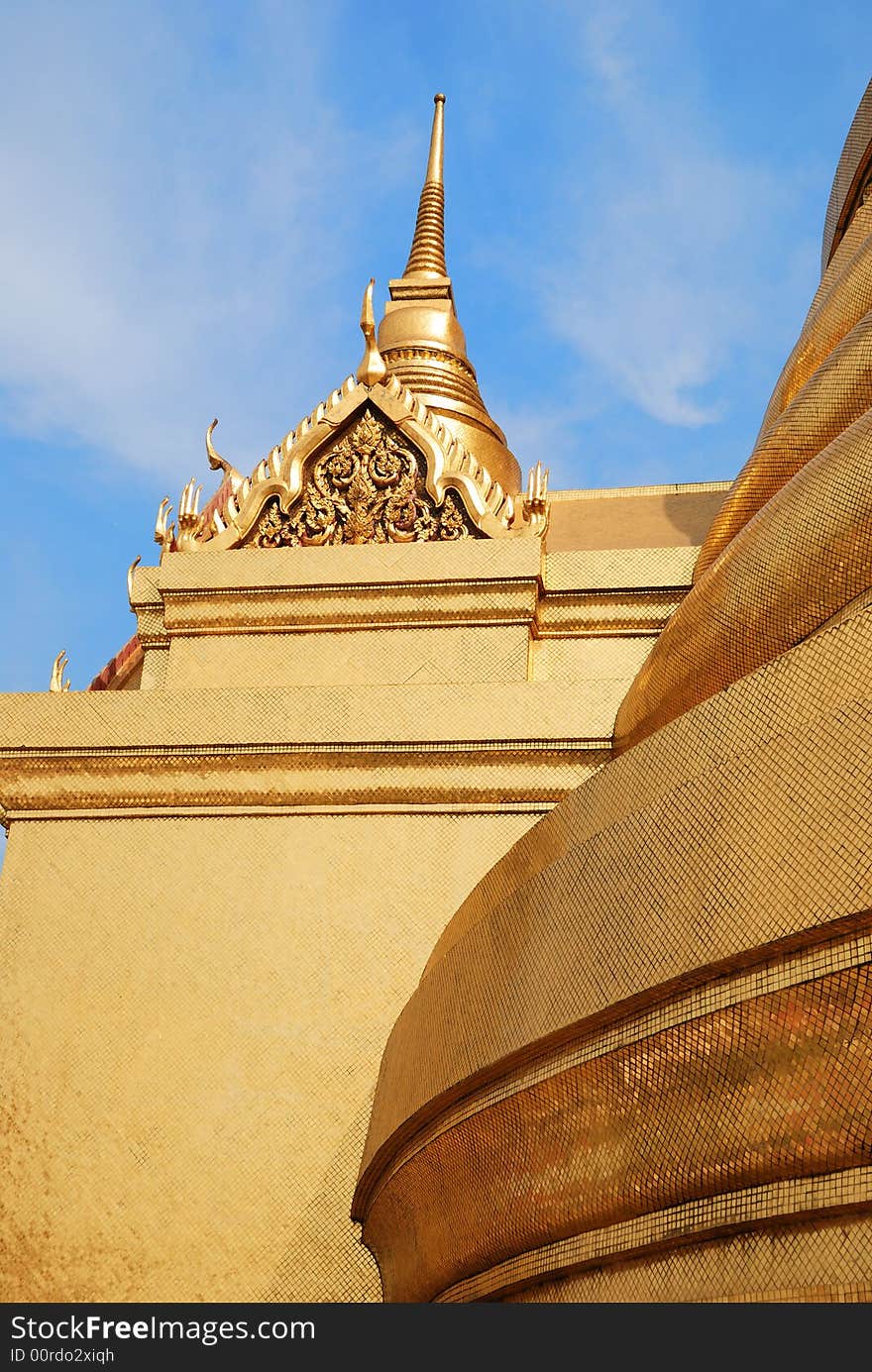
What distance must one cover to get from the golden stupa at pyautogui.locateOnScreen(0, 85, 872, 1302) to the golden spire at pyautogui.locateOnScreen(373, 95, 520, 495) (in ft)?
0.44

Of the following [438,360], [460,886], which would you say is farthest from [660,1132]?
[438,360]

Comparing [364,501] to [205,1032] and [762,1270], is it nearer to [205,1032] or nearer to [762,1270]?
[205,1032]

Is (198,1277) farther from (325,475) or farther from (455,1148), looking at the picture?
(325,475)

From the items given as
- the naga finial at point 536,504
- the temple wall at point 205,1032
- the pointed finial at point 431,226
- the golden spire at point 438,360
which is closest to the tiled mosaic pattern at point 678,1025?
the temple wall at point 205,1032

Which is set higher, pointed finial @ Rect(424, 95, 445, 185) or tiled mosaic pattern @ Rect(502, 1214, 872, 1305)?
pointed finial @ Rect(424, 95, 445, 185)

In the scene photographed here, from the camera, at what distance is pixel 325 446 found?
7.18 m

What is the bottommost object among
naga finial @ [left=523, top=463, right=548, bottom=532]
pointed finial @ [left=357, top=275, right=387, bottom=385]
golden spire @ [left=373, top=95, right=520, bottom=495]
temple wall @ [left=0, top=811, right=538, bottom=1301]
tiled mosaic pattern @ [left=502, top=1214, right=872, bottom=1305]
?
tiled mosaic pattern @ [left=502, top=1214, right=872, bottom=1305]

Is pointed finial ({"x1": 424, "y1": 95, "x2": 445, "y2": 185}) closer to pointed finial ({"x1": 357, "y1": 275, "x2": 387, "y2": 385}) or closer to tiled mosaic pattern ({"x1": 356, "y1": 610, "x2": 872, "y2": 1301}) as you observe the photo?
pointed finial ({"x1": 357, "y1": 275, "x2": 387, "y2": 385})

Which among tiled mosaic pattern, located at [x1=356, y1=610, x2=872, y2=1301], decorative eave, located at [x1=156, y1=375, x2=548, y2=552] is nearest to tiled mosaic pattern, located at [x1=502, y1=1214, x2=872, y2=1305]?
tiled mosaic pattern, located at [x1=356, y1=610, x2=872, y2=1301]

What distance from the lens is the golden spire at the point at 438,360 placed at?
913 centimetres

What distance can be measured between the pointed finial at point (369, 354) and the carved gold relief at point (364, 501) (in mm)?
208

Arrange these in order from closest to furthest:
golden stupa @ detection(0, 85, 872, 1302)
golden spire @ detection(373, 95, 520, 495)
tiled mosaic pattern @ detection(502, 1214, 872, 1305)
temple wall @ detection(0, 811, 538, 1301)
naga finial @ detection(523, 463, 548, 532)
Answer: tiled mosaic pattern @ detection(502, 1214, 872, 1305)
golden stupa @ detection(0, 85, 872, 1302)
temple wall @ detection(0, 811, 538, 1301)
naga finial @ detection(523, 463, 548, 532)
golden spire @ detection(373, 95, 520, 495)

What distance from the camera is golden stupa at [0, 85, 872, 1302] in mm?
3176

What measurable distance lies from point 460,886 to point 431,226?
249 inches
